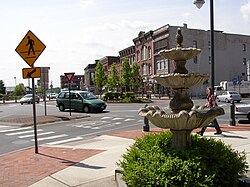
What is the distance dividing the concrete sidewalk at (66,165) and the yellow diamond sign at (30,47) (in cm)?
289

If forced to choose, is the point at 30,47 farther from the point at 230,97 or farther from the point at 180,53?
the point at 230,97

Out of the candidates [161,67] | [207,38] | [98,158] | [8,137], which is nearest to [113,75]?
[161,67]

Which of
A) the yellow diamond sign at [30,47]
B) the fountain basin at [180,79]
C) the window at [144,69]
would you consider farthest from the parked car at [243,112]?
the window at [144,69]

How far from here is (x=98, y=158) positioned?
841 cm

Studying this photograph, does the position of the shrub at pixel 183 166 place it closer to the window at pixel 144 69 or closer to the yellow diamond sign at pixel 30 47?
the yellow diamond sign at pixel 30 47

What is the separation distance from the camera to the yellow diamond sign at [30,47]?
31.4 feet

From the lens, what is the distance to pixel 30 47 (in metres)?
9.61

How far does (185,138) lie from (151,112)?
0.75m

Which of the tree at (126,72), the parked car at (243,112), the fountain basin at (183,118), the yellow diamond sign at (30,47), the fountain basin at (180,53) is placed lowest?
the parked car at (243,112)

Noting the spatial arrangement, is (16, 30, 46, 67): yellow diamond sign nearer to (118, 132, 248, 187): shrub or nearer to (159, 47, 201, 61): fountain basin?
(159, 47, 201, 61): fountain basin

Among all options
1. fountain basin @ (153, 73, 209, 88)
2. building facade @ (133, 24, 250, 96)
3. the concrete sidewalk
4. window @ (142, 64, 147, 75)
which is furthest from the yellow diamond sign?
window @ (142, 64, 147, 75)

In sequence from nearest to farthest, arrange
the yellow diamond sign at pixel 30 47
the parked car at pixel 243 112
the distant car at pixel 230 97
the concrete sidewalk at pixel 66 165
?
the concrete sidewalk at pixel 66 165 < the yellow diamond sign at pixel 30 47 < the parked car at pixel 243 112 < the distant car at pixel 230 97

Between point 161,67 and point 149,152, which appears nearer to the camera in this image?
point 149,152

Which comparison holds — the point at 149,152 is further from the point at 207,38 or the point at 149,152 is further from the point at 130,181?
the point at 207,38
